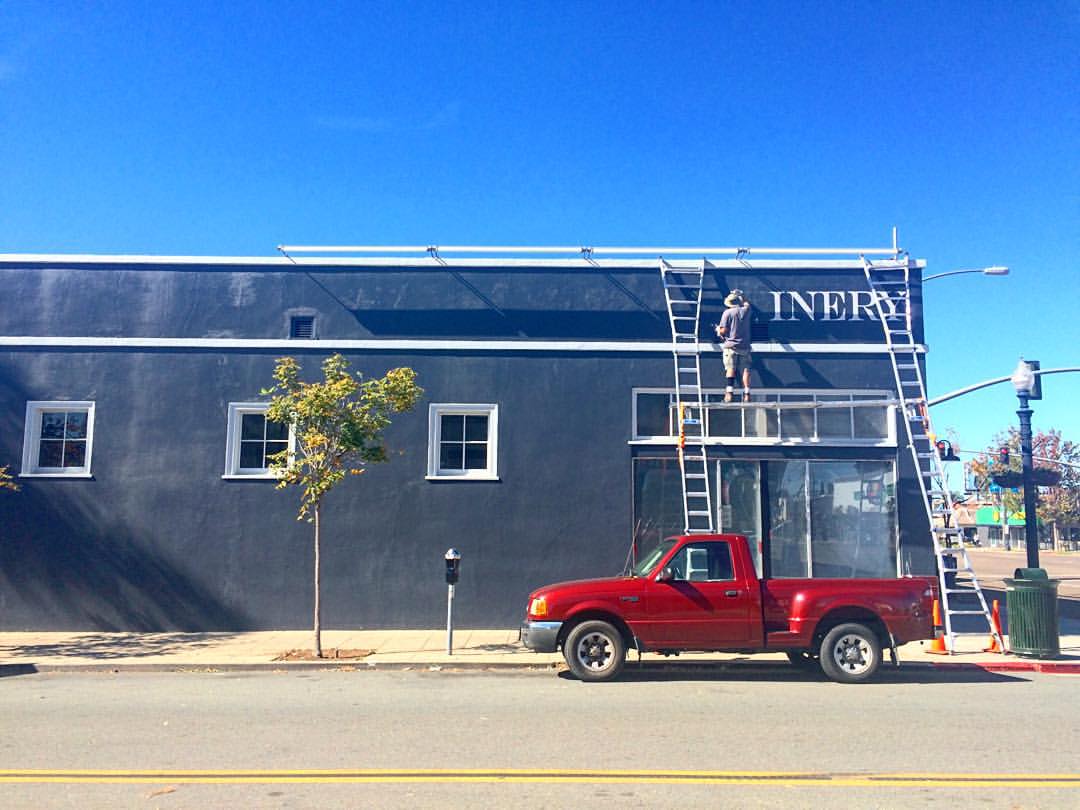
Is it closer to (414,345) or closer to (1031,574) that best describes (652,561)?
(1031,574)

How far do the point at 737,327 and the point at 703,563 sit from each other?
17.9 ft

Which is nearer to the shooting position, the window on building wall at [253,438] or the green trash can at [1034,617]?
the green trash can at [1034,617]

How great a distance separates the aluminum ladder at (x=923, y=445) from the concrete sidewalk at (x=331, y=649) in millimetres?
743

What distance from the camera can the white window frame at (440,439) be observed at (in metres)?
14.9

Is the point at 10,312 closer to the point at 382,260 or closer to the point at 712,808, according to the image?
the point at 382,260

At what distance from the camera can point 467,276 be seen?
1541 cm

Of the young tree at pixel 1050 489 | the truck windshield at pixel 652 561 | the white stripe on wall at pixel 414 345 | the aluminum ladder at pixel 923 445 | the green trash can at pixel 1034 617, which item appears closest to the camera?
the truck windshield at pixel 652 561

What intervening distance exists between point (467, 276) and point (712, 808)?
11.2 metres

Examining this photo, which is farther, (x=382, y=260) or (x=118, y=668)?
(x=382, y=260)

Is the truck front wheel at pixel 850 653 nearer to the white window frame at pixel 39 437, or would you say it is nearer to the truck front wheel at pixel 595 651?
the truck front wheel at pixel 595 651

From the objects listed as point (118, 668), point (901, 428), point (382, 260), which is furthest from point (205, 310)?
point (901, 428)

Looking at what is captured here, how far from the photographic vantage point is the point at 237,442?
1500 centimetres

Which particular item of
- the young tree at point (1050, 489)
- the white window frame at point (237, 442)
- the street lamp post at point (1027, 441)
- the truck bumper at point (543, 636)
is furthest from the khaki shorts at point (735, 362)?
the young tree at point (1050, 489)

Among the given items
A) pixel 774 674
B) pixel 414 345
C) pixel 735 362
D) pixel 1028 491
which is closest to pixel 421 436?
pixel 414 345
